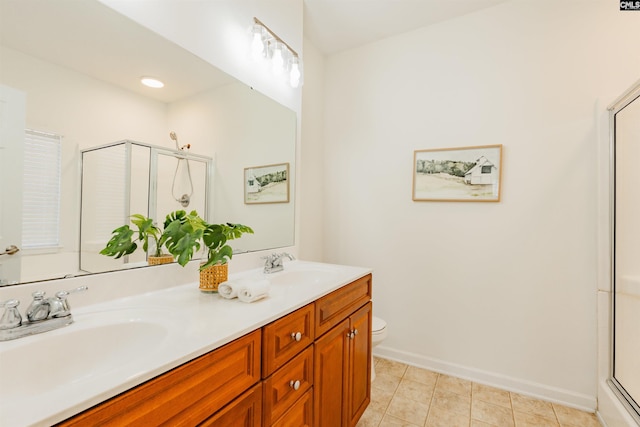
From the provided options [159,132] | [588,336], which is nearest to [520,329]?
[588,336]

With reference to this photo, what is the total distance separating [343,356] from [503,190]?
1601 millimetres

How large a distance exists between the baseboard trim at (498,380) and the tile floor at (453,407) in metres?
0.04

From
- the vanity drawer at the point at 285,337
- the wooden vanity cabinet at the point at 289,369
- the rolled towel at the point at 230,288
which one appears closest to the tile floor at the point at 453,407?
the wooden vanity cabinet at the point at 289,369

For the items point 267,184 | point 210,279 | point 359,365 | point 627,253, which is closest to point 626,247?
point 627,253

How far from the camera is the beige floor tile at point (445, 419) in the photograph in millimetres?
1647

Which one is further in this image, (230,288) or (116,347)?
(230,288)

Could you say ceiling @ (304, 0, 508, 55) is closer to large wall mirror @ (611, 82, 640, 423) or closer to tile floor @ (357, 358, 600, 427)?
large wall mirror @ (611, 82, 640, 423)

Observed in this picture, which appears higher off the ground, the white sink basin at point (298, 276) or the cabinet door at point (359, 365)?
the white sink basin at point (298, 276)

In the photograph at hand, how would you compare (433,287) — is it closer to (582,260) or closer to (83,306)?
(582,260)

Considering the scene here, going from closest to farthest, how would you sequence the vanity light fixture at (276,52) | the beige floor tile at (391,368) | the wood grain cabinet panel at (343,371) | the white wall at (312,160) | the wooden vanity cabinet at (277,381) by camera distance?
the wooden vanity cabinet at (277,381) < the wood grain cabinet panel at (343,371) < the vanity light fixture at (276,52) < the beige floor tile at (391,368) < the white wall at (312,160)

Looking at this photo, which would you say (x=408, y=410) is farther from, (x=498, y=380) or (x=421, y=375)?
(x=498, y=380)

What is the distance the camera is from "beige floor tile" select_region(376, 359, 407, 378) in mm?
2193

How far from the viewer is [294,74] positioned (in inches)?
75.5

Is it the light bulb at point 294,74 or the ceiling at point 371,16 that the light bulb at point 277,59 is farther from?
the ceiling at point 371,16
